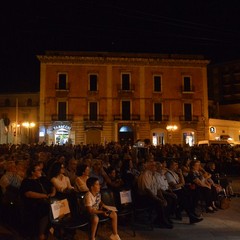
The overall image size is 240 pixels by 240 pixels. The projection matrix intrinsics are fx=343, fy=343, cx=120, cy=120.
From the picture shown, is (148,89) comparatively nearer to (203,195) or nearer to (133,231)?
(203,195)

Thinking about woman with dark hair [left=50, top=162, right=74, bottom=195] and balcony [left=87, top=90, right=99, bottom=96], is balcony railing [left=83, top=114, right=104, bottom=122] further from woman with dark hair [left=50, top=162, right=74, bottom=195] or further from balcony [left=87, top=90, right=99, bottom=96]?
woman with dark hair [left=50, top=162, right=74, bottom=195]

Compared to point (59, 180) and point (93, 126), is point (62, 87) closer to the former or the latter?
point (93, 126)

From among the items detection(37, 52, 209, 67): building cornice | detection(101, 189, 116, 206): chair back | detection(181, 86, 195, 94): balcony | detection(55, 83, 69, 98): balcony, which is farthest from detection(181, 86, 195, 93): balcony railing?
detection(101, 189, 116, 206): chair back

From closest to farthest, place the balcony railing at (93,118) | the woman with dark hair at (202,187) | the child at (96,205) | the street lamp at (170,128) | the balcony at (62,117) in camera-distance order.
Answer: the child at (96,205), the woman with dark hair at (202,187), the street lamp at (170,128), the balcony at (62,117), the balcony railing at (93,118)

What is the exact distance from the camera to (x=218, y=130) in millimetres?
40156

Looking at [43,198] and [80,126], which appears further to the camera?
[80,126]

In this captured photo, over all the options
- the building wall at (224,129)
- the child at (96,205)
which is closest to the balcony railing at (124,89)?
the building wall at (224,129)

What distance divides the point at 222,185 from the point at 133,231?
483cm

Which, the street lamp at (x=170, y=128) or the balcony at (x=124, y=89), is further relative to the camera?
the balcony at (x=124, y=89)

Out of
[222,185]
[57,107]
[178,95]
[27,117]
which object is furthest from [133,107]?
[222,185]

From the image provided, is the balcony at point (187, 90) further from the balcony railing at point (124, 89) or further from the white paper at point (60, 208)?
the white paper at point (60, 208)

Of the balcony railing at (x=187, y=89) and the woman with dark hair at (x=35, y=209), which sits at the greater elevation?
the balcony railing at (x=187, y=89)

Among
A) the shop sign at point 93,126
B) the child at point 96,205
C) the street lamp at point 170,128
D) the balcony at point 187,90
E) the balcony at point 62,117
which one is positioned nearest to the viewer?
the child at point 96,205

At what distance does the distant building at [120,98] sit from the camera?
36781mm
